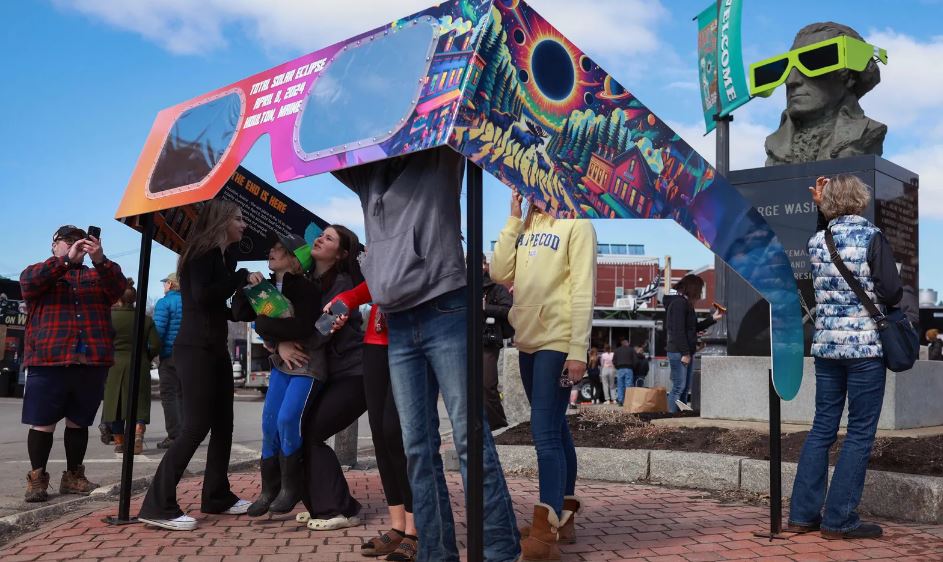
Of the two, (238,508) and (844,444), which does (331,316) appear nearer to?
(238,508)

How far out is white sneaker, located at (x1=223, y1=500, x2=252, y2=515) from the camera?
518 cm

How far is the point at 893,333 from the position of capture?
14.2ft

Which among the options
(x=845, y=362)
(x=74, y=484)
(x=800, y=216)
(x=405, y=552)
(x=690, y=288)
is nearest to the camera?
(x=405, y=552)

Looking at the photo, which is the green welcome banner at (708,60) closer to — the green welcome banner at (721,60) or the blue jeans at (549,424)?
the green welcome banner at (721,60)

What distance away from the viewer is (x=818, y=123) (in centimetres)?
960

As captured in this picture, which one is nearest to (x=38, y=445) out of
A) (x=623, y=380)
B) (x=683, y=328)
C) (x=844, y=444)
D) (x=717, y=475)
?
(x=717, y=475)

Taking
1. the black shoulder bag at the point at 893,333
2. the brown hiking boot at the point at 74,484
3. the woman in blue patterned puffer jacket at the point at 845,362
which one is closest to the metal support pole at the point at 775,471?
the woman in blue patterned puffer jacket at the point at 845,362

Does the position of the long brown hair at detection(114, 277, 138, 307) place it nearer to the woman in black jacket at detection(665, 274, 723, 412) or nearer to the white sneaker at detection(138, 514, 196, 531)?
the white sneaker at detection(138, 514, 196, 531)

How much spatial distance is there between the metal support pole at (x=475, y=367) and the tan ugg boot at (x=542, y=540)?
30.6 inches

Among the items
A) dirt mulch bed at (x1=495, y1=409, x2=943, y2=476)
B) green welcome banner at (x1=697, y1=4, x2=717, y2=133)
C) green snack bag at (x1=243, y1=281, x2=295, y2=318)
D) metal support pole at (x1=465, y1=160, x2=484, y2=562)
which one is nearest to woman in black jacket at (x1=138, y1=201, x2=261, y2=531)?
green snack bag at (x1=243, y1=281, x2=295, y2=318)

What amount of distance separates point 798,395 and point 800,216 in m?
A: 1.58

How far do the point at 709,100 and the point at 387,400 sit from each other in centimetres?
1045

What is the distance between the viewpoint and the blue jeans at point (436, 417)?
11.2 ft

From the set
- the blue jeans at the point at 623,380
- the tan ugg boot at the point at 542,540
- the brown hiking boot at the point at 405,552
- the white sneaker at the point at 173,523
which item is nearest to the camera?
the tan ugg boot at the point at 542,540
